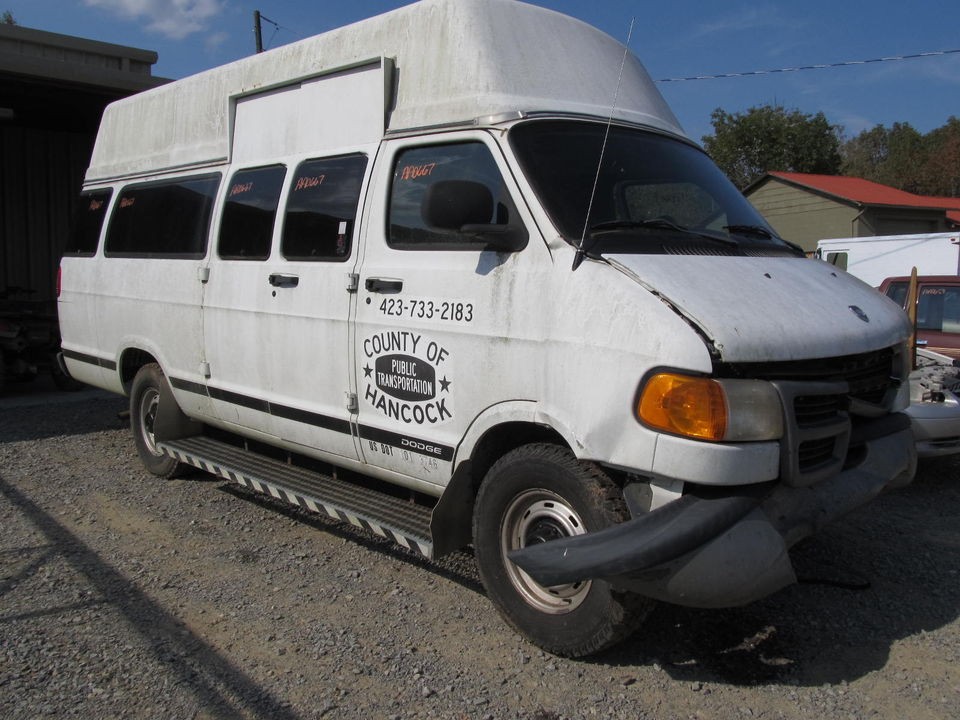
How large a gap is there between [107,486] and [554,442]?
13.9 ft

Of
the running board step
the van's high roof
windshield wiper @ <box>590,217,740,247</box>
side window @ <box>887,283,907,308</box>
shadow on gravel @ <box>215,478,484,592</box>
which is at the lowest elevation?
shadow on gravel @ <box>215,478,484,592</box>

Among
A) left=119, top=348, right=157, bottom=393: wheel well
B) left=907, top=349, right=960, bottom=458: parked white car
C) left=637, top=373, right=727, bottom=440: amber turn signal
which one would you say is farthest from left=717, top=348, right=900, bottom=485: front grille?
left=119, top=348, right=157, bottom=393: wheel well

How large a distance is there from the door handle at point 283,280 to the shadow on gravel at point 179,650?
6.17ft

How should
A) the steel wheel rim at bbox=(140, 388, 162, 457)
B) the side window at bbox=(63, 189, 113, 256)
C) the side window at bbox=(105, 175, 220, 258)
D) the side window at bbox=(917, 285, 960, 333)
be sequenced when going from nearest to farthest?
the side window at bbox=(105, 175, 220, 258), the steel wheel rim at bbox=(140, 388, 162, 457), the side window at bbox=(63, 189, 113, 256), the side window at bbox=(917, 285, 960, 333)

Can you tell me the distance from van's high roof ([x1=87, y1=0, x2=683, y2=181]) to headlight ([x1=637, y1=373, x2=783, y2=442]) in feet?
5.44

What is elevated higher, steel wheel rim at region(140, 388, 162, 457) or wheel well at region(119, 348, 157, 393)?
wheel well at region(119, 348, 157, 393)

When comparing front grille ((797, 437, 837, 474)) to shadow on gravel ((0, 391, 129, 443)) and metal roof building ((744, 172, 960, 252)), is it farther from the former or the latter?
metal roof building ((744, 172, 960, 252))

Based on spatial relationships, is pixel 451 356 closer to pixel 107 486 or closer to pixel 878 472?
pixel 878 472

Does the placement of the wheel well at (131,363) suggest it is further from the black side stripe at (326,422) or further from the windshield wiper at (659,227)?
the windshield wiper at (659,227)

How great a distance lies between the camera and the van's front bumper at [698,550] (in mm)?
3002

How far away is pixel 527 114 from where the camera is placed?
3.95 metres

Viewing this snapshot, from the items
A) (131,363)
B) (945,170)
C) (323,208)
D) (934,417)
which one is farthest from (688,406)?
(945,170)

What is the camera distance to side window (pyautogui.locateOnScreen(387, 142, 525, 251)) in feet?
12.2

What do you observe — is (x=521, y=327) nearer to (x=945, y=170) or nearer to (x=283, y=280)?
(x=283, y=280)
